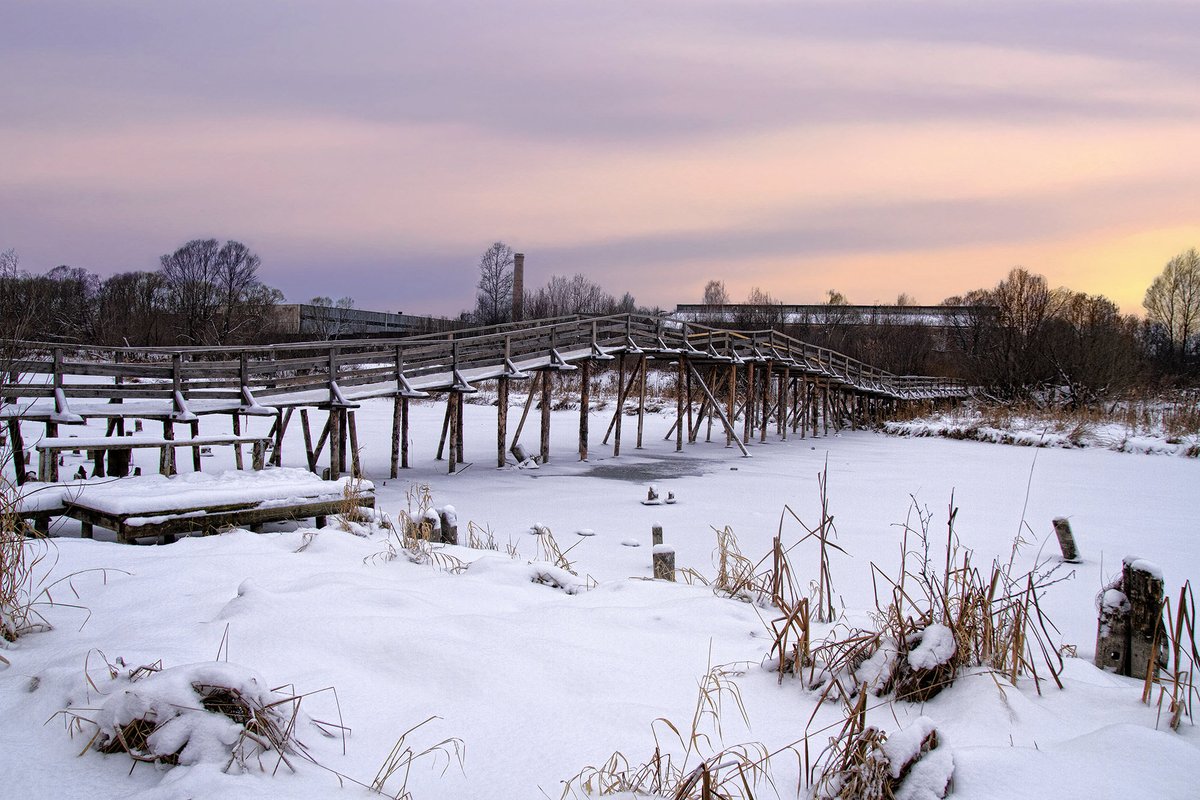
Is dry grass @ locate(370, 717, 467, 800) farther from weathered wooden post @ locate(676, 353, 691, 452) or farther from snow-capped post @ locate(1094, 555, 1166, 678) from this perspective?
Answer: weathered wooden post @ locate(676, 353, 691, 452)

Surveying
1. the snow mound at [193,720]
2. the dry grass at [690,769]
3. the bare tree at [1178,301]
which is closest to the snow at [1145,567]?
the dry grass at [690,769]

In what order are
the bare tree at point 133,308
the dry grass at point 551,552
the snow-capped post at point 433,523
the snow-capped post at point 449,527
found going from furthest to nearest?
the bare tree at point 133,308
the snow-capped post at point 449,527
the snow-capped post at point 433,523
the dry grass at point 551,552

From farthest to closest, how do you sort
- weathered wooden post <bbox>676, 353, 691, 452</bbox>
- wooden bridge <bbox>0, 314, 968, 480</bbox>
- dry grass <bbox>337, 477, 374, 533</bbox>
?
weathered wooden post <bbox>676, 353, 691, 452</bbox>
wooden bridge <bbox>0, 314, 968, 480</bbox>
dry grass <bbox>337, 477, 374, 533</bbox>

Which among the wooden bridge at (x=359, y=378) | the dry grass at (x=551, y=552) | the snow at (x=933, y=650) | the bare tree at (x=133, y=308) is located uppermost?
the bare tree at (x=133, y=308)

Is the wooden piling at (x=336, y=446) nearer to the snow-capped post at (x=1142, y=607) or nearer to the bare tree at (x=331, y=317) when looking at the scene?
the snow-capped post at (x=1142, y=607)

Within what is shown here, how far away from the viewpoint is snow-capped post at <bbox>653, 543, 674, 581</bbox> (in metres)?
5.92

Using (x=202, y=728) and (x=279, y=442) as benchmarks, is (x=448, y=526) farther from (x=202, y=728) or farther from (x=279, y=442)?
(x=279, y=442)

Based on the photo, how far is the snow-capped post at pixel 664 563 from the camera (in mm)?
5922

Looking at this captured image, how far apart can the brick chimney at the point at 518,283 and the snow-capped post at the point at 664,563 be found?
1987 inches

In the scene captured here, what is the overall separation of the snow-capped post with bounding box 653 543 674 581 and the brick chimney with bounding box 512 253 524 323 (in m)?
50.5

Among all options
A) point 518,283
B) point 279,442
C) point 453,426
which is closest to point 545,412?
point 453,426

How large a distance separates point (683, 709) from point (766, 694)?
42cm

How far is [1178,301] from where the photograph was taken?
2213 inches

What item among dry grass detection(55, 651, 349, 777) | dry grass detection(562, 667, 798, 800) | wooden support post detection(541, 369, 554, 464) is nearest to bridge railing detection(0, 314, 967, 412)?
wooden support post detection(541, 369, 554, 464)
